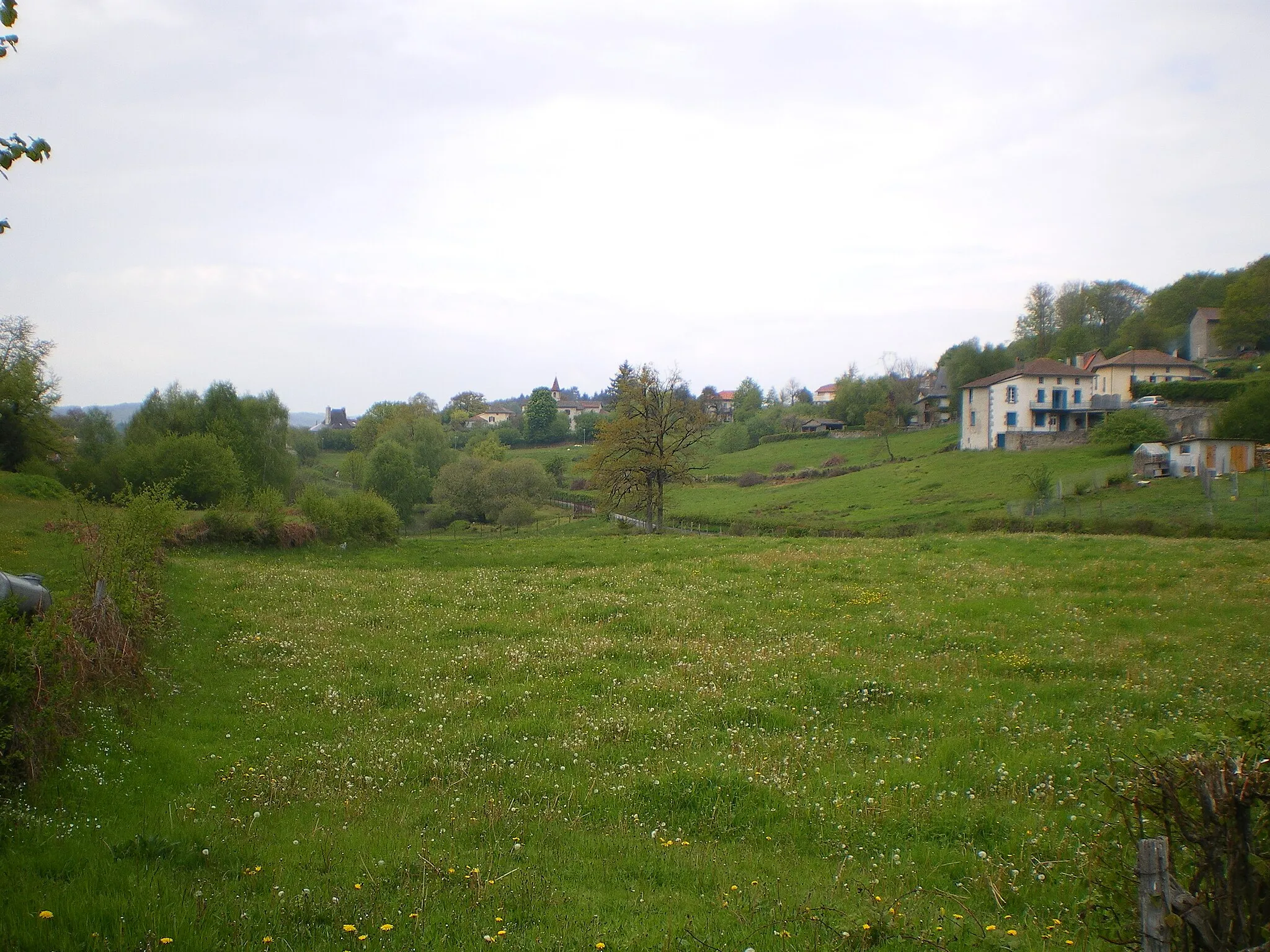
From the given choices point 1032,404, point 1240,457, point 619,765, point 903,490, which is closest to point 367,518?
point 619,765

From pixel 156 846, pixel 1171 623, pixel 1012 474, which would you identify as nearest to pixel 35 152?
pixel 156 846

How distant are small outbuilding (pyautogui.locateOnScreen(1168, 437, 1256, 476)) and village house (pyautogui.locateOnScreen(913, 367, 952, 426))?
57.3m

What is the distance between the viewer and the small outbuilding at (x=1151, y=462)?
59250 millimetres

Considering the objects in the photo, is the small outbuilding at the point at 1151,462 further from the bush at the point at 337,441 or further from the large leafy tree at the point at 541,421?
the bush at the point at 337,441

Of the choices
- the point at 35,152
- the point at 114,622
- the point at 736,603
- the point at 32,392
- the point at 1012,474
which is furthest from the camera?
the point at 1012,474

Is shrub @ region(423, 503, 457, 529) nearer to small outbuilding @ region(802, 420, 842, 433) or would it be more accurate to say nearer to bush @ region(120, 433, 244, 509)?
bush @ region(120, 433, 244, 509)

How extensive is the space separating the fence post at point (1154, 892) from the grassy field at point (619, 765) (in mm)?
1907

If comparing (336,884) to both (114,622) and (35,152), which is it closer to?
(35,152)

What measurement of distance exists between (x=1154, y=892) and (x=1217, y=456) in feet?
224

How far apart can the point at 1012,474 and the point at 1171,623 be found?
56.5 meters

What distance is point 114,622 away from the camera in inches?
469

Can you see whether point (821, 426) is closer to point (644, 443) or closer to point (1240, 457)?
point (1240, 457)

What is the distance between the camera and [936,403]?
4838 inches

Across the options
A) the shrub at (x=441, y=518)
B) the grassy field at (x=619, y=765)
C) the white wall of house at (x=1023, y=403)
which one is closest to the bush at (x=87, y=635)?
the grassy field at (x=619, y=765)
